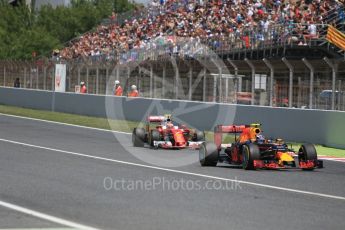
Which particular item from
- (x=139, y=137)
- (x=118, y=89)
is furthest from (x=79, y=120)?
(x=139, y=137)

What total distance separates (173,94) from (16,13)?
3549 cm

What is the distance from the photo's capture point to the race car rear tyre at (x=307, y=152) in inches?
535

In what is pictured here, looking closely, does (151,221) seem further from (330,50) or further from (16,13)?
(16,13)

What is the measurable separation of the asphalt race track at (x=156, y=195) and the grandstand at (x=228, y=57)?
733cm

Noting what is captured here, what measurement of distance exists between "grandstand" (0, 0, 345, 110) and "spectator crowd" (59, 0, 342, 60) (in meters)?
0.05

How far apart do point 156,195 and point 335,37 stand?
695 inches

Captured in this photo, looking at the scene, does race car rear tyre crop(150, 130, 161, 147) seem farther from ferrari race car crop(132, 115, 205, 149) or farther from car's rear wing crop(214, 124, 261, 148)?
car's rear wing crop(214, 124, 261, 148)

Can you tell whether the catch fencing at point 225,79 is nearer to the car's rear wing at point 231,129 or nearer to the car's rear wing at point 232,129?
the car's rear wing at point 232,129

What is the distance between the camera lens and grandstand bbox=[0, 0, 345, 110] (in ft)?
77.0

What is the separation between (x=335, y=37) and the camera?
2678 cm

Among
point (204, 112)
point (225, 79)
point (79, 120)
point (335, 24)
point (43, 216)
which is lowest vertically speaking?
point (43, 216)

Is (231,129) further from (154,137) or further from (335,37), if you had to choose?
(335,37)

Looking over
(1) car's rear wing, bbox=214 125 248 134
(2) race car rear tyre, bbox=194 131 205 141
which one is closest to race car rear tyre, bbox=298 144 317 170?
(1) car's rear wing, bbox=214 125 248 134

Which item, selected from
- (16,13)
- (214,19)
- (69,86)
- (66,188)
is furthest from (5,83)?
(66,188)
